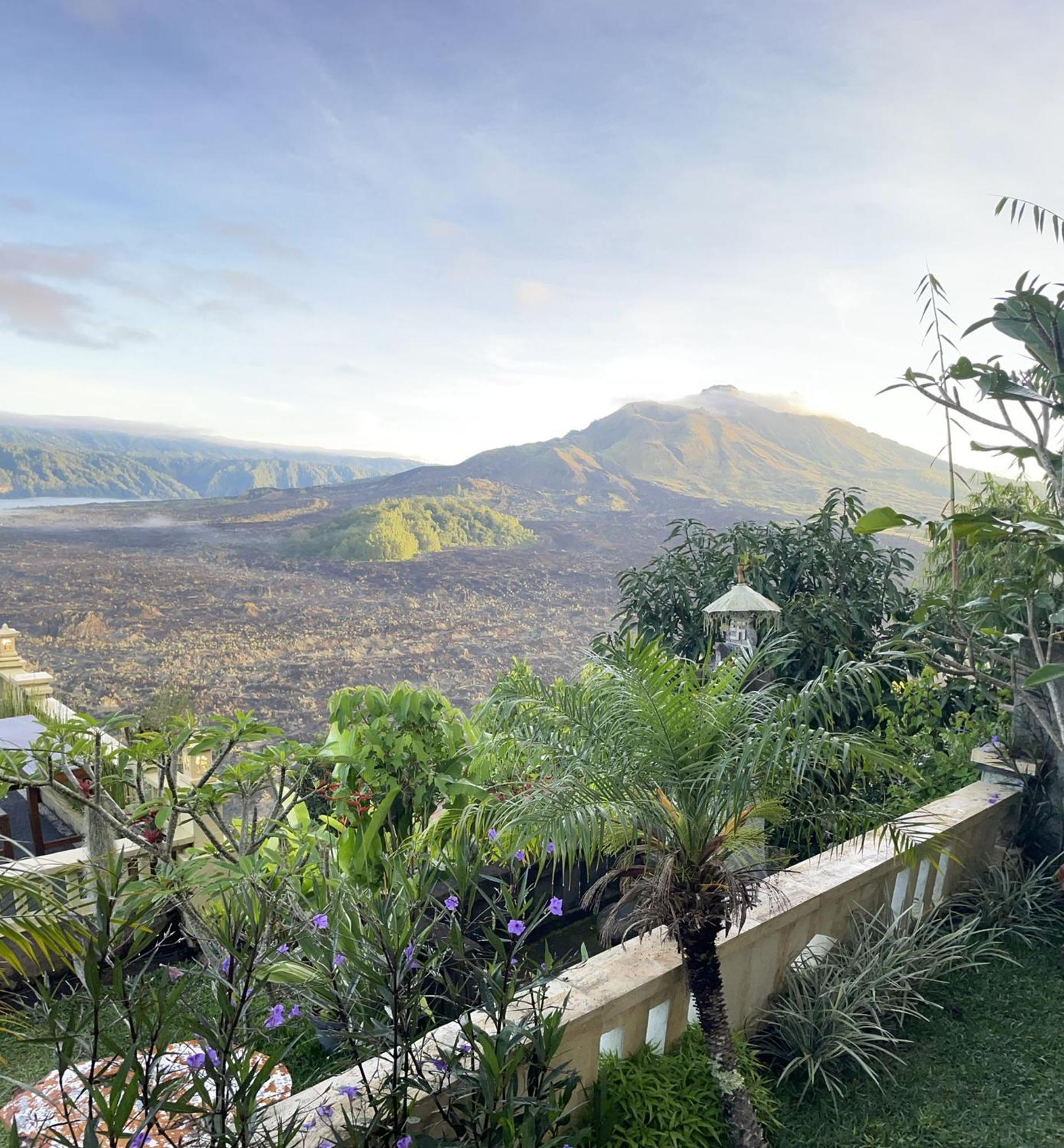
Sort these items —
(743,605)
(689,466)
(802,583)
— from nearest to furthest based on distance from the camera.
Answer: (743,605) < (802,583) < (689,466)

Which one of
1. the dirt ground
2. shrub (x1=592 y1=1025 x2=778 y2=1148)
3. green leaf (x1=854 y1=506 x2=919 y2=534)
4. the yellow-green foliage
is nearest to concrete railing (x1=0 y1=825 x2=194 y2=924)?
shrub (x1=592 y1=1025 x2=778 y2=1148)

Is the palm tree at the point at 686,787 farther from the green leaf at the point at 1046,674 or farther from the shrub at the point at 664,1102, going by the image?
the green leaf at the point at 1046,674

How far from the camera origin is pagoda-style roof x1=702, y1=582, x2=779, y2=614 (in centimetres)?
329

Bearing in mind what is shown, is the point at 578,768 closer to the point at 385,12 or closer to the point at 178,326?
the point at 385,12

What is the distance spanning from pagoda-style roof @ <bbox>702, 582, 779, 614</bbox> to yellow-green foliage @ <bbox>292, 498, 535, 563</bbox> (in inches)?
610

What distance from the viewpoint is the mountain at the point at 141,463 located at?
16.9 meters

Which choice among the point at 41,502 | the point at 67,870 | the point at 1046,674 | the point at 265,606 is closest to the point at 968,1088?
the point at 1046,674

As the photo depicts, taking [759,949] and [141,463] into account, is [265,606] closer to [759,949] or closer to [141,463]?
[141,463]

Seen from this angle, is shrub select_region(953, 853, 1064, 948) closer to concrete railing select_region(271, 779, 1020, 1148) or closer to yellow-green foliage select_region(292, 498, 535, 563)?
concrete railing select_region(271, 779, 1020, 1148)

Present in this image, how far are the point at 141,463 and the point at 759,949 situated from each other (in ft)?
71.2

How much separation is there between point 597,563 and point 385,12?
1265 centimetres

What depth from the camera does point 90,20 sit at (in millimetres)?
7625

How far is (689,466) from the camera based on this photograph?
2434cm

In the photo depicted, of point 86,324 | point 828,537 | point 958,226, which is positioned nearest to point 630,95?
→ point 958,226
